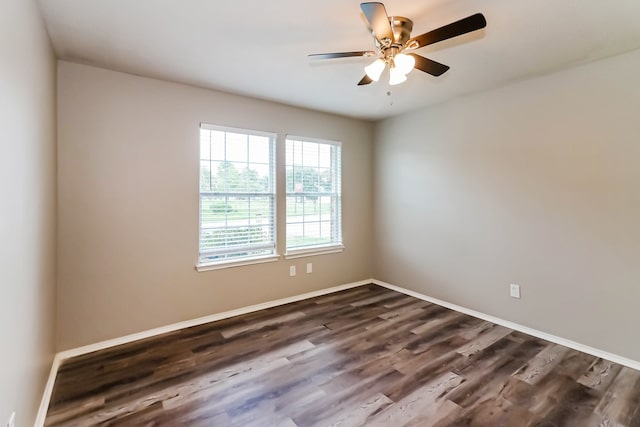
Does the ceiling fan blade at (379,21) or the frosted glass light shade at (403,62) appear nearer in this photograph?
the ceiling fan blade at (379,21)

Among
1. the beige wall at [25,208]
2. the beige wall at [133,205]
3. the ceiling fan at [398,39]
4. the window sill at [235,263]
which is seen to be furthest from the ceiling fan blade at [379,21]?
the window sill at [235,263]

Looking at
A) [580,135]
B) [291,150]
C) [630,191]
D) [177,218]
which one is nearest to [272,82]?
[291,150]

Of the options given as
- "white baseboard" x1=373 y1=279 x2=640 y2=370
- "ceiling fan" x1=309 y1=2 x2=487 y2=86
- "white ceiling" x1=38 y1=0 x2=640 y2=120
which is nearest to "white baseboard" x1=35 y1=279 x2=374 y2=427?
"white baseboard" x1=373 y1=279 x2=640 y2=370

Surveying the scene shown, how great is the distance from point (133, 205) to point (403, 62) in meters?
2.53

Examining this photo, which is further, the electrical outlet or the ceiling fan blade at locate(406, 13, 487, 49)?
the electrical outlet

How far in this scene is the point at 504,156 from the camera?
3105 mm

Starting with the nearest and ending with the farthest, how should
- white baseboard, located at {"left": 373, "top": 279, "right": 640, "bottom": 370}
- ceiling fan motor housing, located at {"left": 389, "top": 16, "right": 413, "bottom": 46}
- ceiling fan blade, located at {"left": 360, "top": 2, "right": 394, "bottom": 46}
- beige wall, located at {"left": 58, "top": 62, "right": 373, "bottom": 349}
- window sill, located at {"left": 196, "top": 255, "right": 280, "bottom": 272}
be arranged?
ceiling fan blade, located at {"left": 360, "top": 2, "right": 394, "bottom": 46} < ceiling fan motor housing, located at {"left": 389, "top": 16, "right": 413, "bottom": 46} < white baseboard, located at {"left": 373, "top": 279, "right": 640, "bottom": 370} < beige wall, located at {"left": 58, "top": 62, "right": 373, "bottom": 349} < window sill, located at {"left": 196, "top": 255, "right": 280, "bottom": 272}

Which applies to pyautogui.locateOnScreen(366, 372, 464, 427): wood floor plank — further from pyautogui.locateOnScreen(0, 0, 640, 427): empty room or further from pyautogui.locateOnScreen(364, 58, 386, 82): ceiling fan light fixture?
pyautogui.locateOnScreen(364, 58, 386, 82): ceiling fan light fixture

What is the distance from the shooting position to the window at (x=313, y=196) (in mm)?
3854

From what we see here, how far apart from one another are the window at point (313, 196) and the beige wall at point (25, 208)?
2.25m

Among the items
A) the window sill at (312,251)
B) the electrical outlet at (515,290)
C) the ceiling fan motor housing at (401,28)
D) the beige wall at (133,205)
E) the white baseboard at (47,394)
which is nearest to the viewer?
the white baseboard at (47,394)

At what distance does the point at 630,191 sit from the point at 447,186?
155 centimetres

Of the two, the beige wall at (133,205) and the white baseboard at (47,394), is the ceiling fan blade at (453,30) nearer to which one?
the beige wall at (133,205)

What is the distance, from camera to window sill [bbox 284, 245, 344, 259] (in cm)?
382
